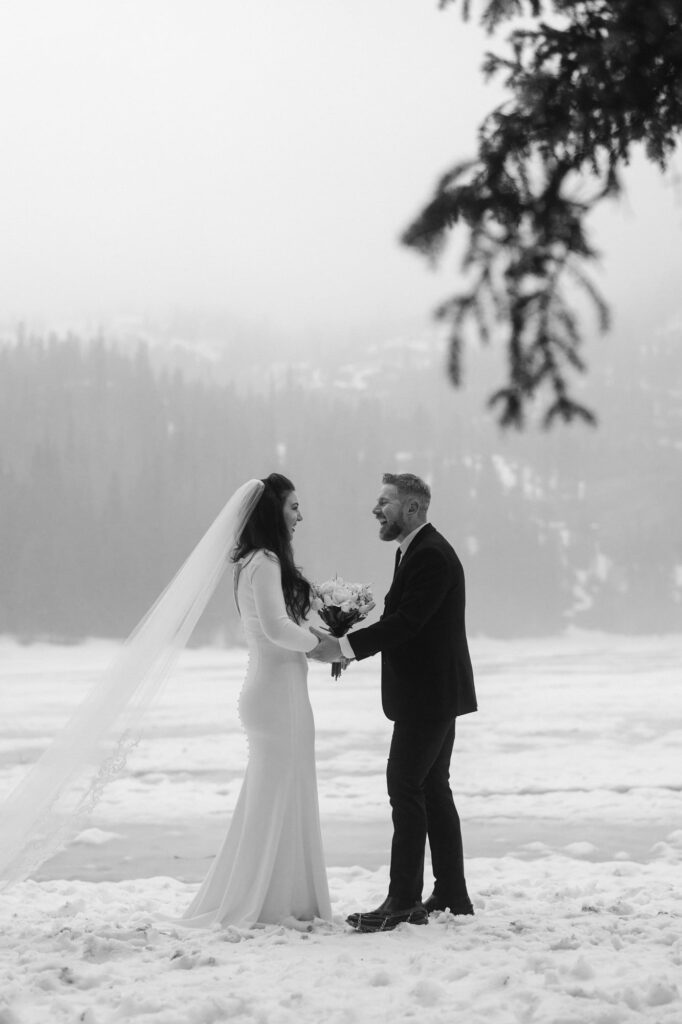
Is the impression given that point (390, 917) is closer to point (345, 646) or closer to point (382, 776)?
point (345, 646)

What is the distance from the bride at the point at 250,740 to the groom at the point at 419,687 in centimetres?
21

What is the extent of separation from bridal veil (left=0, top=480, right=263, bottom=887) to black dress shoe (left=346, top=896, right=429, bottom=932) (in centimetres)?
108

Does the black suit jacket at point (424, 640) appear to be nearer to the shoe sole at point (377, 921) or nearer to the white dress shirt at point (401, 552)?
the white dress shirt at point (401, 552)

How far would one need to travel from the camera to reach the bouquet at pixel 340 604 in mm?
4164

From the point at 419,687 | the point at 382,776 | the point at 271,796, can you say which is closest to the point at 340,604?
the point at 419,687

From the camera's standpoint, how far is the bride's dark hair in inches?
163

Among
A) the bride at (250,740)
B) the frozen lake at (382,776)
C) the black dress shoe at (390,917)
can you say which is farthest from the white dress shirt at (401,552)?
the frozen lake at (382,776)

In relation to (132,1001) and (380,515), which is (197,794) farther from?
(132,1001)

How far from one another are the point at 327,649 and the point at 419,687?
0.38 m

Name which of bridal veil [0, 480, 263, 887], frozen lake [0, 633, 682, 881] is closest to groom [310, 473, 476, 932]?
bridal veil [0, 480, 263, 887]

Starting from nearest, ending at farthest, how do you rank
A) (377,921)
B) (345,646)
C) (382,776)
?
(377,921), (345,646), (382,776)

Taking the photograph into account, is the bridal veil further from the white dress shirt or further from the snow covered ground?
the white dress shirt

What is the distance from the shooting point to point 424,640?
164 inches

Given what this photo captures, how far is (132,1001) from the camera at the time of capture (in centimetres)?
298
